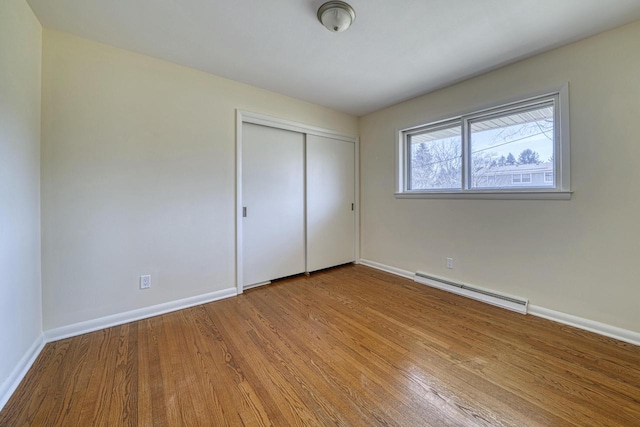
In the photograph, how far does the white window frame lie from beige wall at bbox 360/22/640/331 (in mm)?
52

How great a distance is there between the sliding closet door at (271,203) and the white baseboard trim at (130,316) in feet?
1.31

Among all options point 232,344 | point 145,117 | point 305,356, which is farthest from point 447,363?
point 145,117

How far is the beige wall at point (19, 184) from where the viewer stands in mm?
1391

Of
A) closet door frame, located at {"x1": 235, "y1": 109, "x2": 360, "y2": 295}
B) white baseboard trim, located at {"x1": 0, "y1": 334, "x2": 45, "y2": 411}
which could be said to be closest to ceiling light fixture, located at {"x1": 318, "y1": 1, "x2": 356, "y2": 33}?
closet door frame, located at {"x1": 235, "y1": 109, "x2": 360, "y2": 295}

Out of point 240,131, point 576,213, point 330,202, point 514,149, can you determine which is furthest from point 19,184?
point 576,213

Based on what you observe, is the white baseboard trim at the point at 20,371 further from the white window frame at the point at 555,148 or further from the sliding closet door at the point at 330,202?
the white window frame at the point at 555,148

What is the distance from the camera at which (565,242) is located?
2.17 metres

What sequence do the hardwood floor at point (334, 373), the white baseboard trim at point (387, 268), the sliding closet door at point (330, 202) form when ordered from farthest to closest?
the sliding closet door at point (330, 202), the white baseboard trim at point (387, 268), the hardwood floor at point (334, 373)

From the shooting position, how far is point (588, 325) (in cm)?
205

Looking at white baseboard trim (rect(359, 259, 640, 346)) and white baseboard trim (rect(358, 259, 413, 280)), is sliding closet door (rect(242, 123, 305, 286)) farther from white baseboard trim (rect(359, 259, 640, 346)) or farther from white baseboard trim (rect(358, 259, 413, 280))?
white baseboard trim (rect(359, 259, 640, 346))

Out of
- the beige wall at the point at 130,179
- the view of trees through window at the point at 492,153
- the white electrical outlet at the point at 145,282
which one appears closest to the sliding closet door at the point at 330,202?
the view of trees through window at the point at 492,153

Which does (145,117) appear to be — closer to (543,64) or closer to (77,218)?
(77,218)

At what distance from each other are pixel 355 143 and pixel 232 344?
3.25 meters

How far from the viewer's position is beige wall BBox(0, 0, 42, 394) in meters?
1.39
